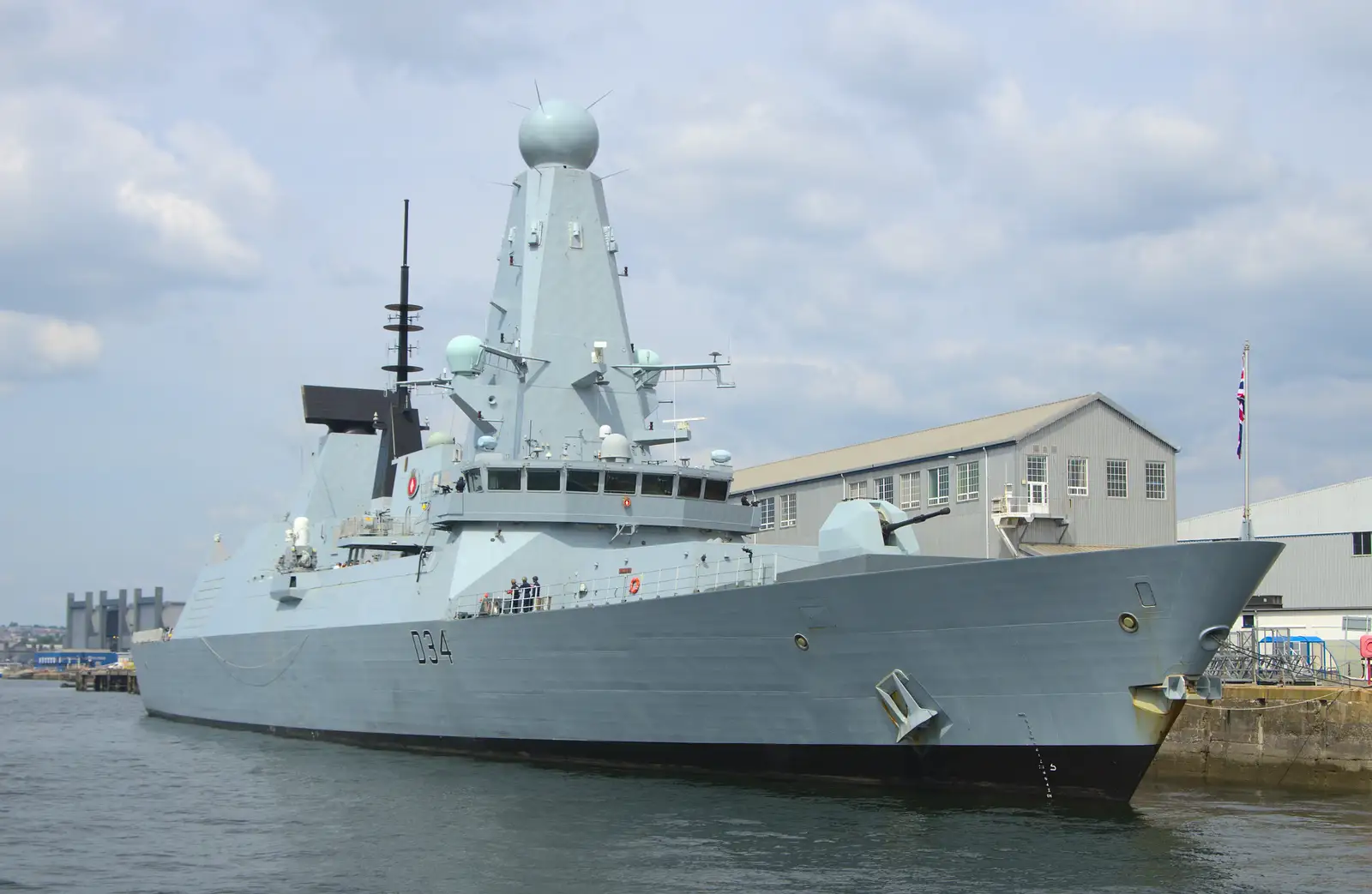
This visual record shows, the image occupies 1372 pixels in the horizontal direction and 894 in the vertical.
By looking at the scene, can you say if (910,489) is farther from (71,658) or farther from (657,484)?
(71,658)

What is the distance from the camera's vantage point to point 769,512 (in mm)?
37656

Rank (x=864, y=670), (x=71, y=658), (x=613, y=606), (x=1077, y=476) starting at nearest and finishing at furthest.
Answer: (x=864, y=670)
(x=613, y=606)
(x=1077, y=476)
(x=71, y=658)

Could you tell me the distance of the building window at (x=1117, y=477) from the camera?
3031 cm

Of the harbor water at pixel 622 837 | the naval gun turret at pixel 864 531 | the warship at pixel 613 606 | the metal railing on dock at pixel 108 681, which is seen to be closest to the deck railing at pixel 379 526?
the warship at pixel 613 606

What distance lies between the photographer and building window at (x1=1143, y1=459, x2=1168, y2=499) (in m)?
30.8

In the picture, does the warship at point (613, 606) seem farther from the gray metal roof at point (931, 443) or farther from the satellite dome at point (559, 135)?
the gray metal roof at point (931, 443)

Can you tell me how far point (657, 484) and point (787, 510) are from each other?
16371 millimetres

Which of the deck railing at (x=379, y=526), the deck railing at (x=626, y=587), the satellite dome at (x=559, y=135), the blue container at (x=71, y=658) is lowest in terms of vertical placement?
the blue container at (x=71, y=658)

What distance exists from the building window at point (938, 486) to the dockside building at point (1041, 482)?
0.02 metres

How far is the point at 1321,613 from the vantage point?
3044cm

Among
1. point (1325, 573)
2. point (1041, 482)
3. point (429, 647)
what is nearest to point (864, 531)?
point (429, 647)

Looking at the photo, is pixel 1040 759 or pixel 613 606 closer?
pixel 1040 759

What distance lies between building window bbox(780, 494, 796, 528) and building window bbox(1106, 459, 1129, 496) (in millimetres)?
8831

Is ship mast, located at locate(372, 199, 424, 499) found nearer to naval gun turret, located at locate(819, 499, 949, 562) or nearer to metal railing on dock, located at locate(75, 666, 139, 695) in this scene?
naval gun turret, located at locate(819, 499, 949, 562)
